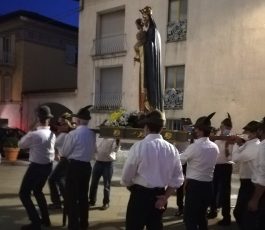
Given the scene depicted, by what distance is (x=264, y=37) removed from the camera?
16719 millimetres

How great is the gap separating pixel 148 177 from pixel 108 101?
57.7 feet

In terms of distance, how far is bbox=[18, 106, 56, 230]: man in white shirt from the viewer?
6.83 m

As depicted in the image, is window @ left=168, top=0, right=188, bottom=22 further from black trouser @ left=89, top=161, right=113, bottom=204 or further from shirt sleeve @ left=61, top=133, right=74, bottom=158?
shirt sleeve @ left=61, top=133, right=74, bottom=158

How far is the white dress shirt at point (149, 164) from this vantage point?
4.75m

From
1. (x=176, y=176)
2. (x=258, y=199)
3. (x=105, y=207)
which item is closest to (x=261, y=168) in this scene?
(x=258, y=199)

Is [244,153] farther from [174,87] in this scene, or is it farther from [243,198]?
[174,87]

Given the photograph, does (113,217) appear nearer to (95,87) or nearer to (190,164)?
(190,164)

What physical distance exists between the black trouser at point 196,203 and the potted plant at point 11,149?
12749mm

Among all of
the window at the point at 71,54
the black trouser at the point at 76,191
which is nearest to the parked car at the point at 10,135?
the window at the point at 71,54

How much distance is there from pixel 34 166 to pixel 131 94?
1406cm

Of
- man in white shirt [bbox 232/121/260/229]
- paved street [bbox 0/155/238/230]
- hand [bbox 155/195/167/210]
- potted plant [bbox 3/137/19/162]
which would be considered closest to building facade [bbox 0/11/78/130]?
potted plant [bbox 3/137/19/162]

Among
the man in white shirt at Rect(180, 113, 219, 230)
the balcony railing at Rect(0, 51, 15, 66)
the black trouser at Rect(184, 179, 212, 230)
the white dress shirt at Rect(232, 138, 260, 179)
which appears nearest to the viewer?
the black trouser at Rect(184, 179, 212, 230)

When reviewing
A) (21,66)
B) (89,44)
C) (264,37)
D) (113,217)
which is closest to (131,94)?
(89,44)

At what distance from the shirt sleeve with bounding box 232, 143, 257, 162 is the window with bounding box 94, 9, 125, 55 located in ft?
49.3
